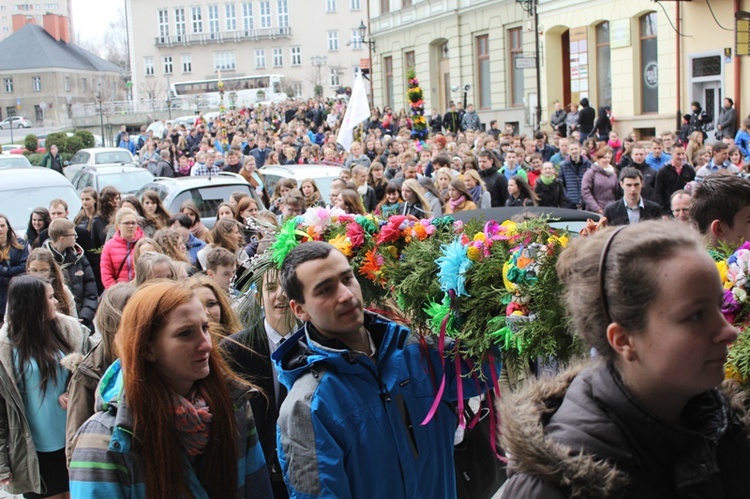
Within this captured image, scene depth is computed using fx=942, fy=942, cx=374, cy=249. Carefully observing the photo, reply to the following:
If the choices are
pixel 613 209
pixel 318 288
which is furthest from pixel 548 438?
pixel 613 209

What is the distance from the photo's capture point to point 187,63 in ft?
298

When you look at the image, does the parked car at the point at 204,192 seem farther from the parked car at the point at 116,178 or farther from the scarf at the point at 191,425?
the scarf at the point at 191,425

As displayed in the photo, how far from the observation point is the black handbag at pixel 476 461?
392cm

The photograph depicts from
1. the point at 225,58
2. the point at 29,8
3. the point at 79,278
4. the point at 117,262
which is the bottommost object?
the point at 79,278

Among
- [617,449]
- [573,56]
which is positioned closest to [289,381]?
[617,449]

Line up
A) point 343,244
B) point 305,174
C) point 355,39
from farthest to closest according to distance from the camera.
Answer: point 355,39
point 305,174
point 343,244

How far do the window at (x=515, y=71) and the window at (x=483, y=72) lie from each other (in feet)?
5.52

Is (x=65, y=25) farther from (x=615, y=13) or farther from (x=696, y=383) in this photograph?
(x=696, y=383)

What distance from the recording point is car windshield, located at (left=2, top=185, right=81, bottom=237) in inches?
523

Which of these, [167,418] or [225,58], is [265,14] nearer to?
[225,58]

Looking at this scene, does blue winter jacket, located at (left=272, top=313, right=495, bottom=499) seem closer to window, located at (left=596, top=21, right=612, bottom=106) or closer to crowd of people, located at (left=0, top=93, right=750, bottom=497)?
crowd of people, located at (left=0, top=93, right=750, bottom=497)

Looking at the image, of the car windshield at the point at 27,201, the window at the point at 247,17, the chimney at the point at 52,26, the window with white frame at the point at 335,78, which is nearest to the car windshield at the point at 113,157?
the car windshield at the point at 27,201

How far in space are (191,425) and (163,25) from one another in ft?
302

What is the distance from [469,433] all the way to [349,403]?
920 mm
